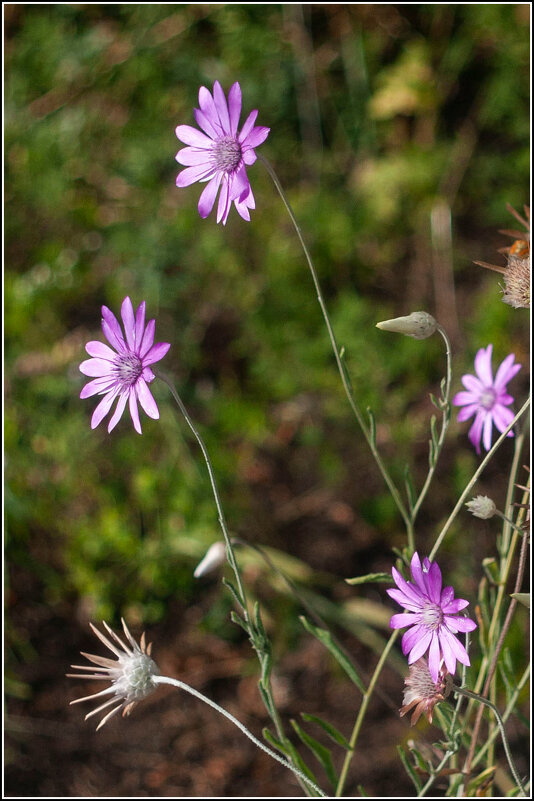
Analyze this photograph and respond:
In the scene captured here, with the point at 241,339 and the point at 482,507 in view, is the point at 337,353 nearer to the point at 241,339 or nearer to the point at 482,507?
the point at 482,507

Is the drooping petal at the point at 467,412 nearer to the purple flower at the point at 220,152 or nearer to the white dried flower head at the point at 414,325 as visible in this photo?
the white dried flower head at the point at 414,325

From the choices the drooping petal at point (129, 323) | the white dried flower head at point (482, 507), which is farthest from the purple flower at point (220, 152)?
the white dried flower head at point (482, 507)

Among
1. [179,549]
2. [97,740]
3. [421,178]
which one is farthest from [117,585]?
[421,178]

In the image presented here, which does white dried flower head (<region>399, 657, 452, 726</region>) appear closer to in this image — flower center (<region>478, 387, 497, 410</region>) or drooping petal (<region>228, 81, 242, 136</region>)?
flower center (<region>478, 387, 497, 410</region>)

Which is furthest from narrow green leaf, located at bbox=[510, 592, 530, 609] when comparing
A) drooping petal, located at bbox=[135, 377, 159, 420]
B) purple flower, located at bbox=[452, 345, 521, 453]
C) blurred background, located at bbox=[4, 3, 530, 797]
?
blurred background, located at bbox=[4, 3, 530, 797]

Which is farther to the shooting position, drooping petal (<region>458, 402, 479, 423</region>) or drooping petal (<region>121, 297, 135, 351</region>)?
drooping petal (<region>458, 402, 479, 423</region>)

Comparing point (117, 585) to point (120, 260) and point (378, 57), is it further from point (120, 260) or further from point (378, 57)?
point (378, 57)
